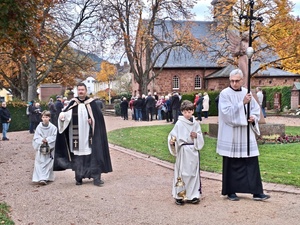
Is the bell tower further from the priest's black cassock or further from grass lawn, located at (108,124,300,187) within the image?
the priest's black cassock

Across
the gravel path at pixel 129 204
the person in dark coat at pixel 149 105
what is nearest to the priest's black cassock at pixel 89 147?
the gravel path at pixel 129 204

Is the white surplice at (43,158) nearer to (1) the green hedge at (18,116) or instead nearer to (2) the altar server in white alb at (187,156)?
(2) the altar server in white alb at (187,156)

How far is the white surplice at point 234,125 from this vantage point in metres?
6.24

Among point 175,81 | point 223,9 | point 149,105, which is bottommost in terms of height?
point 149,105

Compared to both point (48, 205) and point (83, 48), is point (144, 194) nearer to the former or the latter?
point (48, 205)

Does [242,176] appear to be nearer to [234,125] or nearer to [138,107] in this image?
[234,125]

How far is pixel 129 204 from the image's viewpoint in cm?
641

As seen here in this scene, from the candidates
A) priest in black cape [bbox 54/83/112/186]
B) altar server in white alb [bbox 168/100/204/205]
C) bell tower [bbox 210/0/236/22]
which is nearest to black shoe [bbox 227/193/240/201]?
altar server in white alb [bbox 168/100/204/205]

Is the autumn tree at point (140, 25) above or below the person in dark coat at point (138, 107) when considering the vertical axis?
above

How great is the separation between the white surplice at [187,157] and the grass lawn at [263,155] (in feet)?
6.81

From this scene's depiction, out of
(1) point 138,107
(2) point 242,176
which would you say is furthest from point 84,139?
(1) point 138,107

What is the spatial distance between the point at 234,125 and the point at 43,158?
421 centimetres

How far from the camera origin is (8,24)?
10.5m

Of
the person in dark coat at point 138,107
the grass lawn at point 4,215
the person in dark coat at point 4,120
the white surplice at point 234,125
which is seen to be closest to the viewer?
the grass lawn at point 4,215
